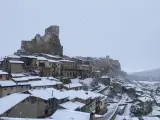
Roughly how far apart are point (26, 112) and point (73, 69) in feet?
158

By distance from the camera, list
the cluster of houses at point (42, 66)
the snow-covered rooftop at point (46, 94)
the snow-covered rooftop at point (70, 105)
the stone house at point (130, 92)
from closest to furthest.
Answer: the snow-covered rooftop at point (46, 94) → the snow-covered rooftop at point (70, 105) → the cluster of houses at point (42, 66) → the stone house at point (130, 92)

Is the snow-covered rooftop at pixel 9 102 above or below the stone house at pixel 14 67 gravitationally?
below

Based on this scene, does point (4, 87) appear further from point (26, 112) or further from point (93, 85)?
point (93, 85)

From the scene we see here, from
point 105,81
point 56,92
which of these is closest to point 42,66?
point 56,92

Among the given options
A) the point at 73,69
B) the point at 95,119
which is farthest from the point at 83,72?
the point at 95,119

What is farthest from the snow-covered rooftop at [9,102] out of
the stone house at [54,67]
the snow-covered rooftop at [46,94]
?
the stone house at [54,67]

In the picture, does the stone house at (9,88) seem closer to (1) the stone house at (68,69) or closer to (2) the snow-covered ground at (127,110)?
(2) the snow-covered ground at (127,110)

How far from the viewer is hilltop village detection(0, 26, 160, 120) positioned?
1364 inches

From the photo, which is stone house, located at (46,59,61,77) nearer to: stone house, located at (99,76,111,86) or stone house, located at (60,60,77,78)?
stone house, located at (60,60,77,78)

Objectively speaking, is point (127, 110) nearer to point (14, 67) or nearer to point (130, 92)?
point (130, 92)

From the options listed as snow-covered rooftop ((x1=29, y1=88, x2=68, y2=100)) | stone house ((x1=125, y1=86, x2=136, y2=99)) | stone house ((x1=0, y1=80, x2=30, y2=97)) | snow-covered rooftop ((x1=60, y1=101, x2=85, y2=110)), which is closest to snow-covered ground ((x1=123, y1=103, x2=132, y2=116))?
stone house ((x1=125, y1=86, x2=136, y2=99))

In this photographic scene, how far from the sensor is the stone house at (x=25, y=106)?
31.4m

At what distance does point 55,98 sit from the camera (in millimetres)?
41562

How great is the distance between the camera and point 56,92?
44.7 meters
